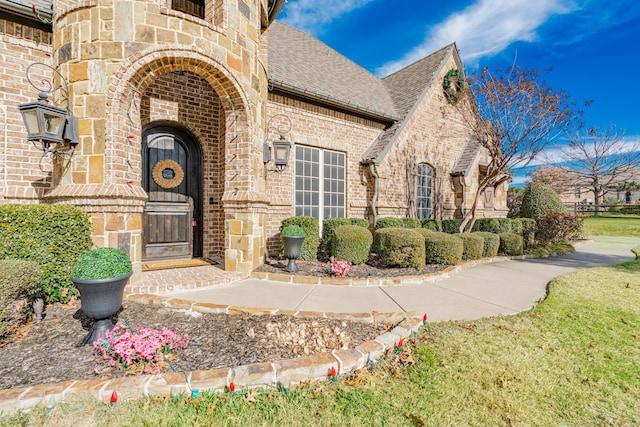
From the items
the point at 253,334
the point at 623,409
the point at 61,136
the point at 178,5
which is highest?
the point at 178,5

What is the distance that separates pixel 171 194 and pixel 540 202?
52.5ft

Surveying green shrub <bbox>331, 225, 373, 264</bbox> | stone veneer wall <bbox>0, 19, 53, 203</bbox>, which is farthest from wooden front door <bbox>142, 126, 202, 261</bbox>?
green shrub <bbox>331, 225, 373, 264</bbox>

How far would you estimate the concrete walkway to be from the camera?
4.33 meters

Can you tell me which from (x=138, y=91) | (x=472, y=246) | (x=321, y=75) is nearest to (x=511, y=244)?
(x=472, y=246)

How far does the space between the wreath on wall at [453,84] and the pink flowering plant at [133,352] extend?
13.8 m

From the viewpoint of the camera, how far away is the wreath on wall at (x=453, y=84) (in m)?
12.4

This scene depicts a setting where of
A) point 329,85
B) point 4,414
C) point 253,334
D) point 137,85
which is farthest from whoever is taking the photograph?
point 329,85

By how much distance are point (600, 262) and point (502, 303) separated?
21.1ft

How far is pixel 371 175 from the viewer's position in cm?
1009

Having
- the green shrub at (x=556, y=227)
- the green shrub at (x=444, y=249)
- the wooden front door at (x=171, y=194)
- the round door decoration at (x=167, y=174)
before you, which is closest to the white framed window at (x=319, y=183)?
the wooden front door at (x=171, y=194)

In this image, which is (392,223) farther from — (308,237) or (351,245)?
(308,237)

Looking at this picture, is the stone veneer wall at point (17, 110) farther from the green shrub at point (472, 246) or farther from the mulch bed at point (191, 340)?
the green shrub at point (472, 246)

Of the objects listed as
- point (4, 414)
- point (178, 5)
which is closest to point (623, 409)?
point (4, 414)

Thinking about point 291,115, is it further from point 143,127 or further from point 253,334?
point 253,334
